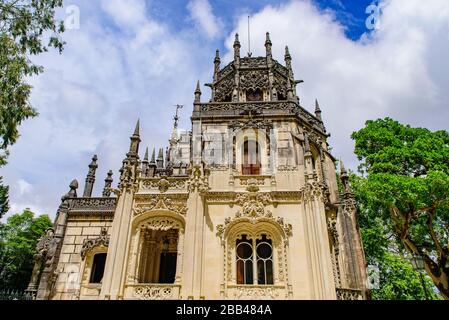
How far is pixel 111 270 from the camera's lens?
14.8 meters

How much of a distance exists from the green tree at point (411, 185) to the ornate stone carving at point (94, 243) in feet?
52.7

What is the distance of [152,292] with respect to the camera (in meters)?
14.4

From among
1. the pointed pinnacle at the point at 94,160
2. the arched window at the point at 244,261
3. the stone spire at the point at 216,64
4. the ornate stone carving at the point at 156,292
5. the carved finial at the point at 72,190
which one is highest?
the stone spire at the point at 216,64

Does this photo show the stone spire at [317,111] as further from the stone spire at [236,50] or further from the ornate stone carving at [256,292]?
the ornate stone carving at [256,292]

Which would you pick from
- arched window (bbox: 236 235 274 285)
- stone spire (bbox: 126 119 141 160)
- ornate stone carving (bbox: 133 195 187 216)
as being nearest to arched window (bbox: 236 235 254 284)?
arched window (bbox: 236 235 274 285)

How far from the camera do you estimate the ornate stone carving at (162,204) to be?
16.3 m

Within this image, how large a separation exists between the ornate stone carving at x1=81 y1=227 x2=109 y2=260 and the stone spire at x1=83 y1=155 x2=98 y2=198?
3.45 metres

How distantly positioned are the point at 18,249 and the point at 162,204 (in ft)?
94.0

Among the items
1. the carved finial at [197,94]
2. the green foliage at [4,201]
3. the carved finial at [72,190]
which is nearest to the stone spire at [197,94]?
the carved finial at [197,94]

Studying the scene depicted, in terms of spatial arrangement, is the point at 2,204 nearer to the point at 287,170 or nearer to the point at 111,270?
the point at 111,270

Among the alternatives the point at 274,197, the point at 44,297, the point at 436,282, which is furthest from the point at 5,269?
the point at 436,282

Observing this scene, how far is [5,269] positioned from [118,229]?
28.6 metres

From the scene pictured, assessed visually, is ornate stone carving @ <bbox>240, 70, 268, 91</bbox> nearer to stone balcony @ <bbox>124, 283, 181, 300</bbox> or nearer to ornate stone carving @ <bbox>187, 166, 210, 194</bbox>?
ornate stone carving @ <bbox>187, 166, 210, 194</bbox>

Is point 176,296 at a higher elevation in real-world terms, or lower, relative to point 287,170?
lower
